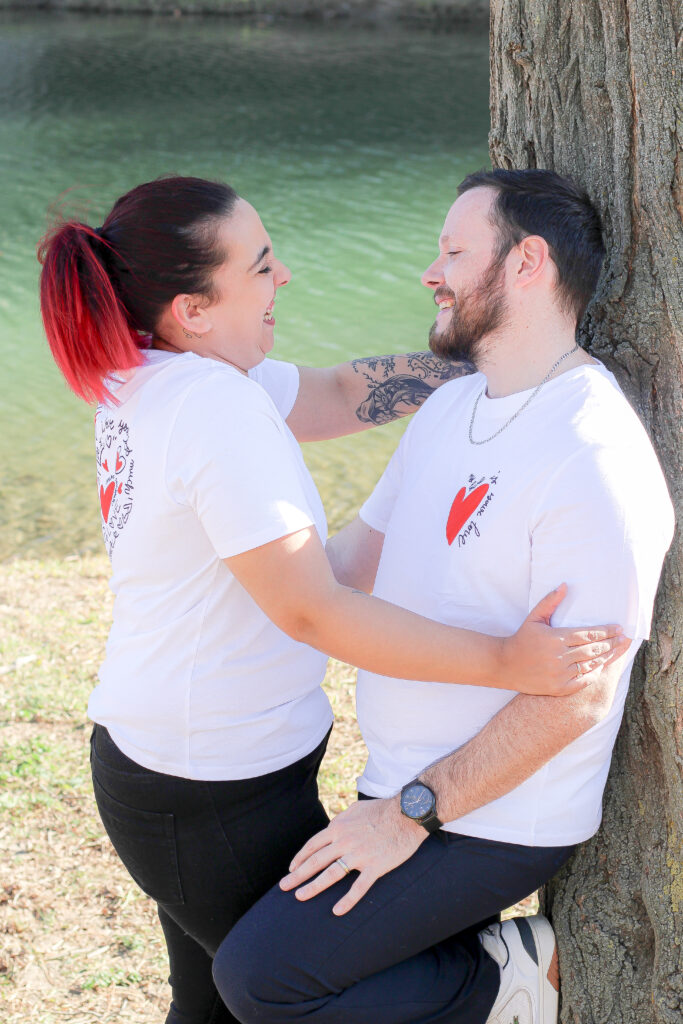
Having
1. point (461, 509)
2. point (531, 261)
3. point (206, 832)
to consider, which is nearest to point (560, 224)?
point (531, 261)

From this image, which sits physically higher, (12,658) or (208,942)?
(208,942)

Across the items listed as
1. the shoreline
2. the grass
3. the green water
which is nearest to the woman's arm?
the green water

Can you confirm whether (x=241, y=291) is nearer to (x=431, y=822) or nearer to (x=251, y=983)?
(x=431, y=822)

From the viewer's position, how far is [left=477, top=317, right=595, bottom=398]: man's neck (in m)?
2.19

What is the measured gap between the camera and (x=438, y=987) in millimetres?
2037

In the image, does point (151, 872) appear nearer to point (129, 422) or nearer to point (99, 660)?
point (129, 422)

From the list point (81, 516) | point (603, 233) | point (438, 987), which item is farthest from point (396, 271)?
point (438, 987)

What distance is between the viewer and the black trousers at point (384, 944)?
1946mm

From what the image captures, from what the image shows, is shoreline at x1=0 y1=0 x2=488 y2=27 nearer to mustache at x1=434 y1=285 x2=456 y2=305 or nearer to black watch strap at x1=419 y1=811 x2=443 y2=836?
mustache at x1=434 y1=285 x2=456 y2=305

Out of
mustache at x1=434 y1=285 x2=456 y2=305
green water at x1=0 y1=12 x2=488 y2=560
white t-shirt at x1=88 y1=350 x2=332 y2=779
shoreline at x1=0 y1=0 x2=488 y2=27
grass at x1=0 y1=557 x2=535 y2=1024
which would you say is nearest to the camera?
white t-shirt at x1=88 y1=350 x2=332 y2=779

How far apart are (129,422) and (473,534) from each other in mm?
715

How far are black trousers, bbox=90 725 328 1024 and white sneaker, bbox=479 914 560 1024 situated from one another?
48 centimetres

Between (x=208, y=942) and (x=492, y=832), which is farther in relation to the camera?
(x=208, y=942)

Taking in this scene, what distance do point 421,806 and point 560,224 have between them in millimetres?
1241
